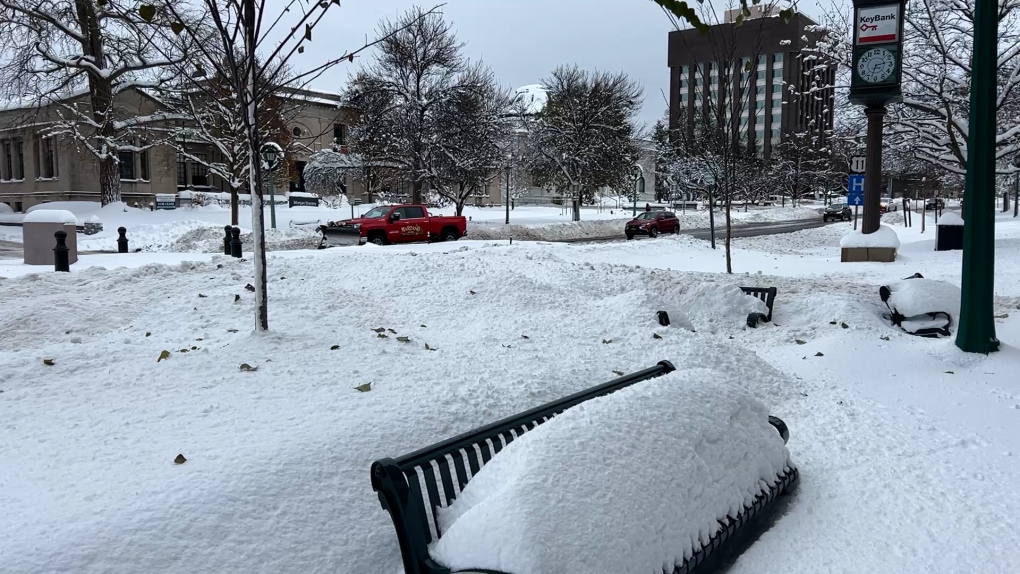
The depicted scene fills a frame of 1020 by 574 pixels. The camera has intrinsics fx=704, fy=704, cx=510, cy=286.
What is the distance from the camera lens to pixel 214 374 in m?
→ 4.94

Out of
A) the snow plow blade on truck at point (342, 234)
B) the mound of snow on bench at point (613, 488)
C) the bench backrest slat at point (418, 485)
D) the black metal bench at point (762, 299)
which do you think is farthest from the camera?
the snow plow blade on truck at point (342, 234)

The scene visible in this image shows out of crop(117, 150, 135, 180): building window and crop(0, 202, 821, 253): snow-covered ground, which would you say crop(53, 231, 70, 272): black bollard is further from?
crop(117, 150, 135, 180): building window

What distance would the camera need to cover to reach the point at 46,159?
153 ft

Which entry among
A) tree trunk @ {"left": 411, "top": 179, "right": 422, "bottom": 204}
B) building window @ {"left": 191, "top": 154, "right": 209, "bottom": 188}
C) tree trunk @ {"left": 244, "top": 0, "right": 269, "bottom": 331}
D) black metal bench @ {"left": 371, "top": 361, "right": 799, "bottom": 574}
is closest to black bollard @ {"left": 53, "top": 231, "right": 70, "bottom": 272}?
tree trunk @ {"left": 244, "top": 0, "right": 269, "bottom": 331}

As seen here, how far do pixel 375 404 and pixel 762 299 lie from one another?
6201mm

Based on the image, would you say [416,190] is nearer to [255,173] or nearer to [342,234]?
[342,234]

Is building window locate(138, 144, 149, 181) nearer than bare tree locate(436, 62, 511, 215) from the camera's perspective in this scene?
No

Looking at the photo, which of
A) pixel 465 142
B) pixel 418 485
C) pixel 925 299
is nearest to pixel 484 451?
pixel 418 485

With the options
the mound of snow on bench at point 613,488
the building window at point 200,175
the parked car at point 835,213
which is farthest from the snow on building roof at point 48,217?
the parked car at point 835,213

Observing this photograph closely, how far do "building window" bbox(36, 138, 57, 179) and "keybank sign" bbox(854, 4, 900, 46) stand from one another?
46664mm

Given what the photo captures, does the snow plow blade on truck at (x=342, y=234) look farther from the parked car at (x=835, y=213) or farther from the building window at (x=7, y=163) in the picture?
the parked car at (x=835, y=213)

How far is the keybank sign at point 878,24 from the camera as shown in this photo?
17.0m

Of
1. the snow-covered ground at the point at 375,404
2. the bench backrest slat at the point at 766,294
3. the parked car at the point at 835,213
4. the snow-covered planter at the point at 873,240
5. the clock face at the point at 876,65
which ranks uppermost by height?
the clock face at the point at 876,65

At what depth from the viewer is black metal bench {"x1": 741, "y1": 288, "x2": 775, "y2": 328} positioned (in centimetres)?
849
